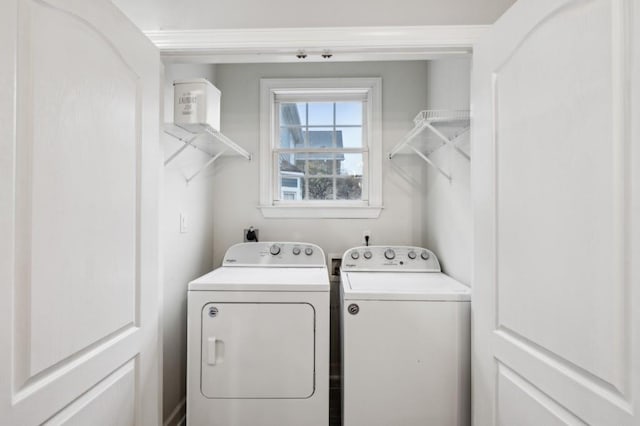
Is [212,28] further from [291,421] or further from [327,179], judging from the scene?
[291,421]

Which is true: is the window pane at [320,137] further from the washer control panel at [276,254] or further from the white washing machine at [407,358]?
the white washing machine at [407,358]

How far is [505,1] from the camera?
1354 millimetres

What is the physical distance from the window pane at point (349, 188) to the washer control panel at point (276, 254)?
1.71 ft

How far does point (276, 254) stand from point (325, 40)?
136 centimetres

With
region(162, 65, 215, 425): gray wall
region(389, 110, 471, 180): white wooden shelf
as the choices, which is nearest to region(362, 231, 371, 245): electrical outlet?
region(389, 110, 471, 180): white wooden shelf

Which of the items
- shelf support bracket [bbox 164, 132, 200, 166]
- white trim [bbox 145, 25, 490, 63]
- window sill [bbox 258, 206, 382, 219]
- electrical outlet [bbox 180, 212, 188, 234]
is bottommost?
electrical outlet [bbox 180, 212, 188, 234]

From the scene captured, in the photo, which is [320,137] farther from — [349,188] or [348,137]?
[349,188]

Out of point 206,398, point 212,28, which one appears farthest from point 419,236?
point 212,28

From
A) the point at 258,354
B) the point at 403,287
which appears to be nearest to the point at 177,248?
the point at 258,354

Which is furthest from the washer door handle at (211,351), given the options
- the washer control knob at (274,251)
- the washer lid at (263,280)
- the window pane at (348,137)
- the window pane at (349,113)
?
the window pane at (349,113)

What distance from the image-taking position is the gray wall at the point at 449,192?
5.53ft

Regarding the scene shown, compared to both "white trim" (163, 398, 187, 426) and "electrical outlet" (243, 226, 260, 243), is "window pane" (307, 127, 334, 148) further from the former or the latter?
"white trim" (163, 398, 187, 426)

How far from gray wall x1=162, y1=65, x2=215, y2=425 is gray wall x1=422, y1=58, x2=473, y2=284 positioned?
5.00 ft

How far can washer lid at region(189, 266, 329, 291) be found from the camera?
4.97ft
